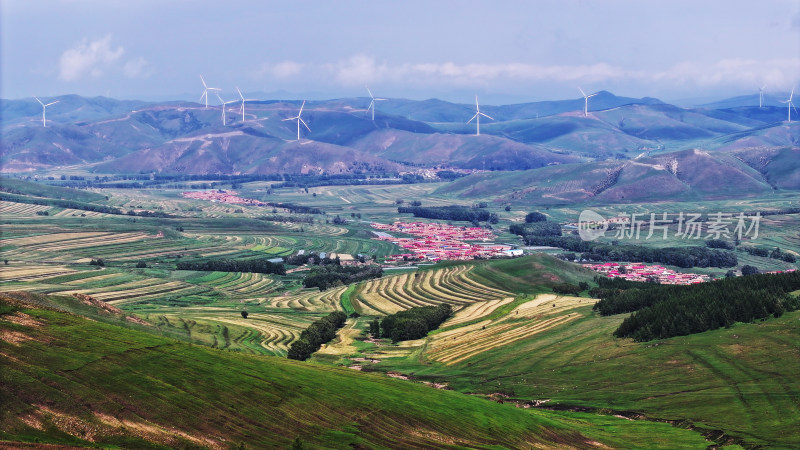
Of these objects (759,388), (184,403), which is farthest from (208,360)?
(759,388)

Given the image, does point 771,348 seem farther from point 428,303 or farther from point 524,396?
point 428,303

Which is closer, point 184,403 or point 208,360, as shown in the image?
point 184,403

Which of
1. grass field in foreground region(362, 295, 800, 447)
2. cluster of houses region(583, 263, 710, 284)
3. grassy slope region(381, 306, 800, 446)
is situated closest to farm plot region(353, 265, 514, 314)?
grass field in foreground region(362, 295, 800, 447)

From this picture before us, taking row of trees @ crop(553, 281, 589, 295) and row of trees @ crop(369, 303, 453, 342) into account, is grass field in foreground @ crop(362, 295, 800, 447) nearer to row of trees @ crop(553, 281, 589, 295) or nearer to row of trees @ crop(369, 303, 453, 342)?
row of trees @ crop(369, 303, 453, 342)

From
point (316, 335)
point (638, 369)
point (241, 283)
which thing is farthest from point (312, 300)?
point (638, 369)

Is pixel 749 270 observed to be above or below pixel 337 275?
below

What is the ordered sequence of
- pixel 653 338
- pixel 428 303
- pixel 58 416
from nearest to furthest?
pixel 58 416 → pixel 653 338 → pixel 428 303

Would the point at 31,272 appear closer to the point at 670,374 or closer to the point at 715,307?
the point at 715,307

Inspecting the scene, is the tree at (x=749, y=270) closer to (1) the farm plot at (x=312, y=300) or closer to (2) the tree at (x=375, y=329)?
(1) the farm plot at (x=312, y=300)
